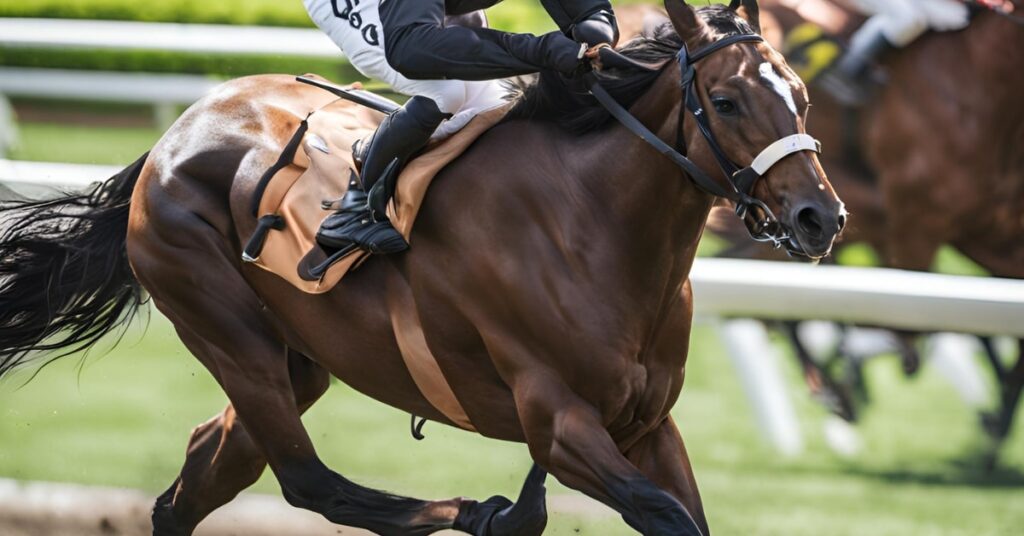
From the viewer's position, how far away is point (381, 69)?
3.60 m

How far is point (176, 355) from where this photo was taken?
6.45 m

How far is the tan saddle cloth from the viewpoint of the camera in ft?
11.9

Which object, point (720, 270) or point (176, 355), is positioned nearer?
point (720, 270)

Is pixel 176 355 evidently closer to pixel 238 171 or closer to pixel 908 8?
pixel 238 171

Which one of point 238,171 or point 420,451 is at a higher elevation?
point 238,171

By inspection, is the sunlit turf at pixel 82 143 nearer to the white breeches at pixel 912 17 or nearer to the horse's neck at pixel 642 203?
the white breeches at pixel 912 17

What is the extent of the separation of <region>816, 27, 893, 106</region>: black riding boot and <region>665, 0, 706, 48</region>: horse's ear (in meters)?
2.44

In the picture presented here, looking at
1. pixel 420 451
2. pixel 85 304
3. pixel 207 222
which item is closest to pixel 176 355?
pixel 420 451

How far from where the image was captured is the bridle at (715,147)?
9.78ft

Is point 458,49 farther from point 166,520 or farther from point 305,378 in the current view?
point 166,520

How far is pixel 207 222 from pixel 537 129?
37.6 inches

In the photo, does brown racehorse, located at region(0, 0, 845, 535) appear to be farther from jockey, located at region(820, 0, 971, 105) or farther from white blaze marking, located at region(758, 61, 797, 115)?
jockey, located at region(820, 0, 971, 105)

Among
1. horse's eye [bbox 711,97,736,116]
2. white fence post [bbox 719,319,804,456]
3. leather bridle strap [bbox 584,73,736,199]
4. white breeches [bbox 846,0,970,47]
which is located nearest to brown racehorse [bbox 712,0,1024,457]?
white breeches [bbox 846,0,970,47]

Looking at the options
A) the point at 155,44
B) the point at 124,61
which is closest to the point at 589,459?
the point at 155,44
